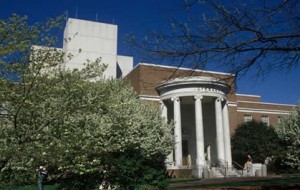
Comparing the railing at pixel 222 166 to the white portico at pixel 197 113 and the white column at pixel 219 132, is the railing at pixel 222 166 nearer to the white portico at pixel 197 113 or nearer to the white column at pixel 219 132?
the white portico at pixel 197 113

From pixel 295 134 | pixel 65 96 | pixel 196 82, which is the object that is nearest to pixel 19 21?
pixel 65 96

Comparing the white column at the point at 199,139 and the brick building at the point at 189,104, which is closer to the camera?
the white column at the point at 199,139

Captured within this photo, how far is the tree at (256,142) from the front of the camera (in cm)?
4094

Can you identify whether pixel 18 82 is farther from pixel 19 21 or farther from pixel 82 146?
pixel 82 146

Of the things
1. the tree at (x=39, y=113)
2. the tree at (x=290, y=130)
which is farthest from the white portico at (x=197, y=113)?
the tree at (x=39, y=113)


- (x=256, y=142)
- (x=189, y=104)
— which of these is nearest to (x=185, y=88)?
(x=189, y=104)

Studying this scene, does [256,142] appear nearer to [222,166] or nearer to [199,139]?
[222,166]

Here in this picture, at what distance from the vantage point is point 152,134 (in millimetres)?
26875

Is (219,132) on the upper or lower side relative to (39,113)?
upper

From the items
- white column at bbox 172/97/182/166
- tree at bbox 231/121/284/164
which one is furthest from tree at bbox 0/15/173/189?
tree at bbox 231/121/284/164

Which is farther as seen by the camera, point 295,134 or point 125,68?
point 125,68

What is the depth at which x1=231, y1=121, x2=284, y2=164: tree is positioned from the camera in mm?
40938

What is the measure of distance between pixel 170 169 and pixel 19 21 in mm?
27133

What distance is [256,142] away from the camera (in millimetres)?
41312
